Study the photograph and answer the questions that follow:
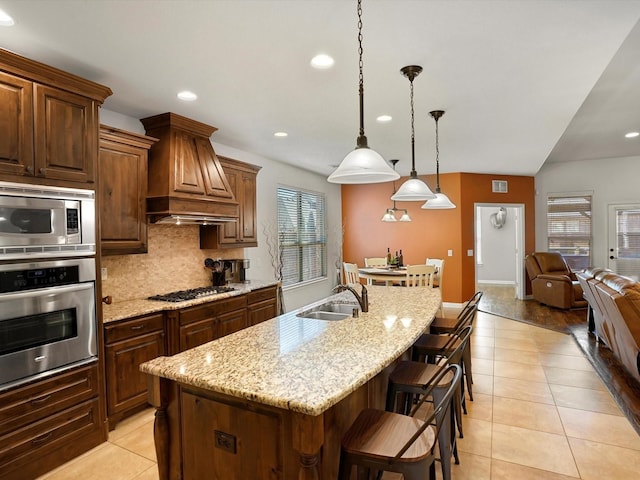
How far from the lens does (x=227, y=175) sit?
430cm

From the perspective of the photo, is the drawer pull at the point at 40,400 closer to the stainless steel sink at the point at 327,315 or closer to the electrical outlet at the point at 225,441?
the electrical outlet at the point at 225,441

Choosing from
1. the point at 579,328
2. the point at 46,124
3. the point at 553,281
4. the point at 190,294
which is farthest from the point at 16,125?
the point at 553,281

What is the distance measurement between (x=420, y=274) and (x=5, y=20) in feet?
15.9

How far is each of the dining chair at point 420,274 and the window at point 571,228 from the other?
4.24m

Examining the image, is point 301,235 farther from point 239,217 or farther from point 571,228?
point 571,228

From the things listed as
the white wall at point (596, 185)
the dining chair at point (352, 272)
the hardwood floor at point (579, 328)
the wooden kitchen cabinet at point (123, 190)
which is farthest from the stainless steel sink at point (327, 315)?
the white wall at point (596, 185)

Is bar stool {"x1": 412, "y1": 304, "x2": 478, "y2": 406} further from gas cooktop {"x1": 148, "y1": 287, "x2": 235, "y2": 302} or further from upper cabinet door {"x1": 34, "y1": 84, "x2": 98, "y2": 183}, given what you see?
upper cabinet door {"x1": 34, "y1": 84, "x2": 98, "y2": 183}

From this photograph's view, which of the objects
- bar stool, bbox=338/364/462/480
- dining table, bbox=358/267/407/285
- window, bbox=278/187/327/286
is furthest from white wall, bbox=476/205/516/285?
bar stool, bbox=338/364/462/480

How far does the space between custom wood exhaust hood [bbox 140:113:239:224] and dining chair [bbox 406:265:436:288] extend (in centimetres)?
278

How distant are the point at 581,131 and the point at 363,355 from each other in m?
5.64

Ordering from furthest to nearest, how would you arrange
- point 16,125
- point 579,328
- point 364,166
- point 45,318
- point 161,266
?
point 579,328 → point 161,266 → point 45,318 → point 16,125 → point 364,166

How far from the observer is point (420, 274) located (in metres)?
5.24

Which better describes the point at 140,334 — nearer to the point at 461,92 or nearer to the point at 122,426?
the point at 122,426

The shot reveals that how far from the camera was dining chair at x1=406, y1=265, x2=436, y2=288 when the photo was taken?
522cm
